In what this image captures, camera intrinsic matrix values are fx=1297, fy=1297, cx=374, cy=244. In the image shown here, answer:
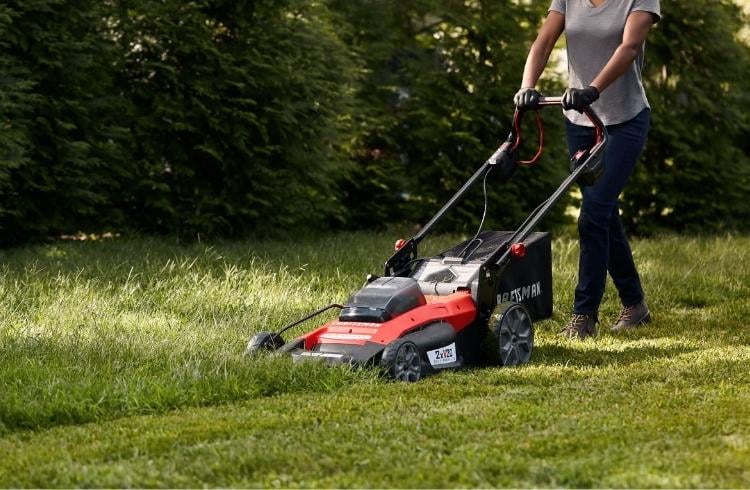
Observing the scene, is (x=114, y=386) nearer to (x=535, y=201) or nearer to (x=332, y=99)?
(x=332, y=99)

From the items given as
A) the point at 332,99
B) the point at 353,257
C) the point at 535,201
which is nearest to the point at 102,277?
the point at 353,257

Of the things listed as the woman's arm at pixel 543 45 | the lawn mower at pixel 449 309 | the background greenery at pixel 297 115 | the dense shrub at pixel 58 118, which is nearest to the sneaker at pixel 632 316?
the lawn mower at pixel 449 309

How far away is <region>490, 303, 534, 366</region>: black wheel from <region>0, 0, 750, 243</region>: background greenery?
15.3 ft

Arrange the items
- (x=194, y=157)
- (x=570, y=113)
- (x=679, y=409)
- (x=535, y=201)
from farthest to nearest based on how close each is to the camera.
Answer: (x=535, y=201) < (x=194, y=157) < (x=570, y=113) < (x=679, y=409)

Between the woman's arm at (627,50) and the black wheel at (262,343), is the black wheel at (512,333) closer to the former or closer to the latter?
the black wheel at (262,343)

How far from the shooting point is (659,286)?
7.95 m

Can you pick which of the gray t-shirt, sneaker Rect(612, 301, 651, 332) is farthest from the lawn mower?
sneaker Rect(612, 301, 651, 332)

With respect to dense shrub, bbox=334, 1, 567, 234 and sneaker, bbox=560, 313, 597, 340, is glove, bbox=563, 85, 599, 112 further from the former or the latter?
dense shrub, bbox=334, 1, 567, 234

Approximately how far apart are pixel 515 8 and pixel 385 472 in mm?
9702

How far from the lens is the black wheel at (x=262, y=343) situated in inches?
210

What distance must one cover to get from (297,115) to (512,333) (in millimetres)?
5654

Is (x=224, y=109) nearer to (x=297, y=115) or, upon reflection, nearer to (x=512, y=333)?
(x=297, y=115)

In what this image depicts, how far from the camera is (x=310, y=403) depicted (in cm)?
467

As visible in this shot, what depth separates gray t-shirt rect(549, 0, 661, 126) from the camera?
6180mm
